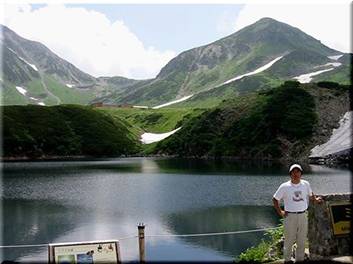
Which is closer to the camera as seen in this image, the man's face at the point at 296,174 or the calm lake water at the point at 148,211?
the man's face at the point at 296,174

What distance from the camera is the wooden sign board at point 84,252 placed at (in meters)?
15.6

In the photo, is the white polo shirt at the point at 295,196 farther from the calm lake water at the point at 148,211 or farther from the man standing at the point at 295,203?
the calm lake water at the point at 148,211

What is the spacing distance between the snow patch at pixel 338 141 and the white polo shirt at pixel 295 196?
13049 cm

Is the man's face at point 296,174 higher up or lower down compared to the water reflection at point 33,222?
higher up

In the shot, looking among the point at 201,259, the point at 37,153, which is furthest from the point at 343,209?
the point at 37,153

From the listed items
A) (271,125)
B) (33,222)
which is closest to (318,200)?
(33,222)

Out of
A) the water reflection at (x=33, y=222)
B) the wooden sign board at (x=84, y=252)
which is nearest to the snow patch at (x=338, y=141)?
the water reflection at (x=33, y=222)

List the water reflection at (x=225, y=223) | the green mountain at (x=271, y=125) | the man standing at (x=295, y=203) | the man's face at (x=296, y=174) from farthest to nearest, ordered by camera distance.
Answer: the green mountain at (x=271, y=125) → the water reflection at (x=225, y=223) → the man standing at (x=295, y=203) → the man's face at (x=296, y=174)

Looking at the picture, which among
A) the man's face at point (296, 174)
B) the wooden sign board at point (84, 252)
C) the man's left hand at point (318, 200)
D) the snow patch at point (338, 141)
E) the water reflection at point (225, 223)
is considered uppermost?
the snow patch at point (338, 141)

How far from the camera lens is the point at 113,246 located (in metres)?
16.5

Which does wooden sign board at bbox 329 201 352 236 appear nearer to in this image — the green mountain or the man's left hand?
the man's left hand

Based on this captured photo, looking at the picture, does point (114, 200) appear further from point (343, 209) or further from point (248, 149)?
point (248, 149)

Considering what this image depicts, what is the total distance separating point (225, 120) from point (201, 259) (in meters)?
151

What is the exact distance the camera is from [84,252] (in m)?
15.9
